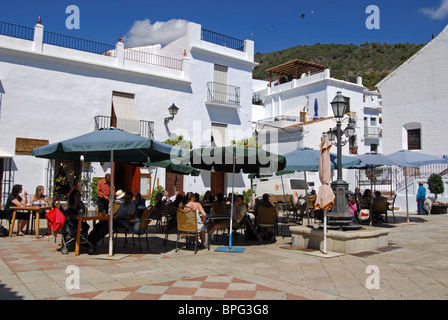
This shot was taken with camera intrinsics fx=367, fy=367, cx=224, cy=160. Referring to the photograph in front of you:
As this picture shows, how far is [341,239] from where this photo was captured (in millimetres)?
7535

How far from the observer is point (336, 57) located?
216ft

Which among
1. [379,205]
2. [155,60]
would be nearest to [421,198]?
[379,205]

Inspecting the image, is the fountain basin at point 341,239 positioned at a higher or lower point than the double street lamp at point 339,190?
lower

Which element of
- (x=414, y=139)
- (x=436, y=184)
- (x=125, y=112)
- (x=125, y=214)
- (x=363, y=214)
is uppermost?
(x=125, y=112)

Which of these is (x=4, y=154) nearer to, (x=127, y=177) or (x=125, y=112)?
(x=125, y=112)

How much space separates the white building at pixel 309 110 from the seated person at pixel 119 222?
17.8 metres

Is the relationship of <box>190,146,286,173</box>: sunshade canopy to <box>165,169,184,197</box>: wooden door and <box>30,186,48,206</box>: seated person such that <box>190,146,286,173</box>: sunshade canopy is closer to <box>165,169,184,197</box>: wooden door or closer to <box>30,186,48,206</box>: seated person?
<box>30,186,48,206</box>: seated person

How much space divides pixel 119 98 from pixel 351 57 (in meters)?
57.6

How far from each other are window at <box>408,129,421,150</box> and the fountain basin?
15.8 m

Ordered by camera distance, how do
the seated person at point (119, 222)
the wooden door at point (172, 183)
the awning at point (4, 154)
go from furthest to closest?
the wooden door at point (172, 183)
the awning at point (4, 154)
the seated person at point (119, 222)

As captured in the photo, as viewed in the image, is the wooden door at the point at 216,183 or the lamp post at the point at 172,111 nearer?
the lamp post at the point at 172,111

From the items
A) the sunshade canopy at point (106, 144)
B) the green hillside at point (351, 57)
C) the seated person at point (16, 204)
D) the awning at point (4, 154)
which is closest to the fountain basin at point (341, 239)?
the sunshade canopy at point (106, 144)

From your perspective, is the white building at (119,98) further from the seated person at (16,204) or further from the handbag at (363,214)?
the handbag at (363,214)

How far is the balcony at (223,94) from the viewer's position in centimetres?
1969
